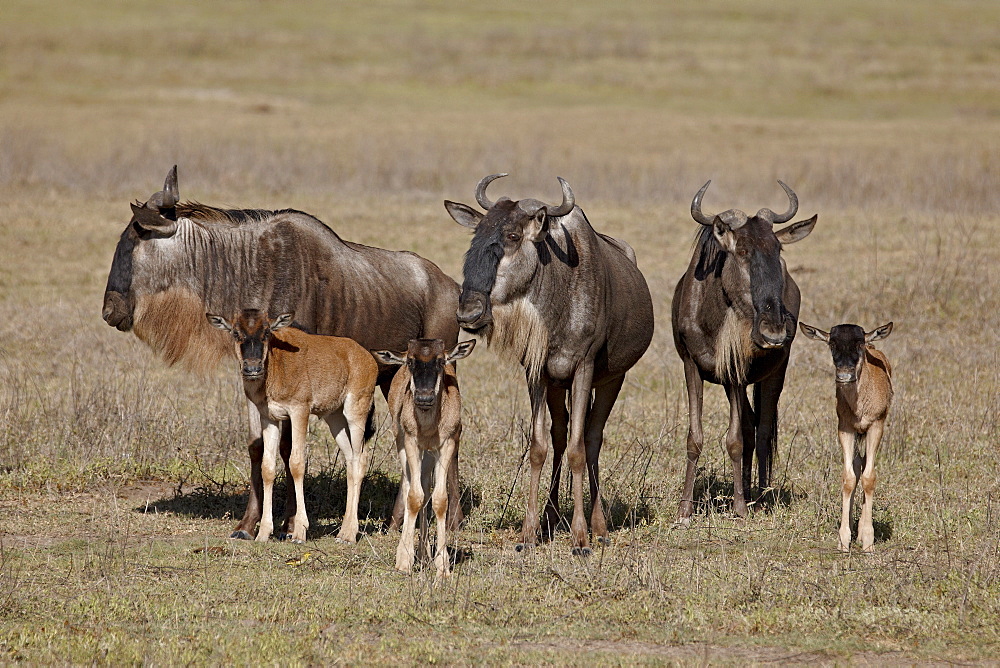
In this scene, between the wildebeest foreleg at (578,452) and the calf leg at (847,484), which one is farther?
the wildebeest foreleg at (578,452)

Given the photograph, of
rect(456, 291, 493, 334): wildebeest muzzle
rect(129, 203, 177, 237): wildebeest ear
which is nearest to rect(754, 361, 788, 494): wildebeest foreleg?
rect(456, 291, 493, 334): wildebeest muzzle

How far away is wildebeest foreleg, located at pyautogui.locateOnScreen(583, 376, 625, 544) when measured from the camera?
9.45 meters

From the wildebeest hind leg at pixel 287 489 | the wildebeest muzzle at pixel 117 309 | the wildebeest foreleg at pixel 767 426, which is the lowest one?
the wildebeest hind leg at pixel 287 489

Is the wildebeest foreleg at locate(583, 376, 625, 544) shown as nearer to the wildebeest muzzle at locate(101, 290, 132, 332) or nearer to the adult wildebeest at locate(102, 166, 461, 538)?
the adult wildebeest at locate(102, 166, 461, 538)

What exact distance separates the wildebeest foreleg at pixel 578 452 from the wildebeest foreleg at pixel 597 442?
37 centimetres

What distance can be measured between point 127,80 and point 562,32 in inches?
1023

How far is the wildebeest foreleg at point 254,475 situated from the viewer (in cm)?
922

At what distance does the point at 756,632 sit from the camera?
Result: 7.03m

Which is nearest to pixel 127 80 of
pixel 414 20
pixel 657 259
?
pixel 414 20

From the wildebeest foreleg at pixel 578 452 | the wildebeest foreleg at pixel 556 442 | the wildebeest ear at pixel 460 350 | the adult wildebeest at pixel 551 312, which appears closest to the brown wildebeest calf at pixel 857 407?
the adult wildebeest at pixel 551 312

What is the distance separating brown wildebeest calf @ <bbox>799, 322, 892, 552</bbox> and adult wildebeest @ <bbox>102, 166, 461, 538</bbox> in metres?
2.90

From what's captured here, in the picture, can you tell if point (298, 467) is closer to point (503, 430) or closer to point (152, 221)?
point (152, 221)

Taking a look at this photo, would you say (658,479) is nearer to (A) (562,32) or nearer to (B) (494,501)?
(B) (494,501)

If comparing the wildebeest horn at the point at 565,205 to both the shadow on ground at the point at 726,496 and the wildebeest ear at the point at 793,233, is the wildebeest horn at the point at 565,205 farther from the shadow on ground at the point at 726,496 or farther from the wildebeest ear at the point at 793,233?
the shadow on ground at the point at 726,496
